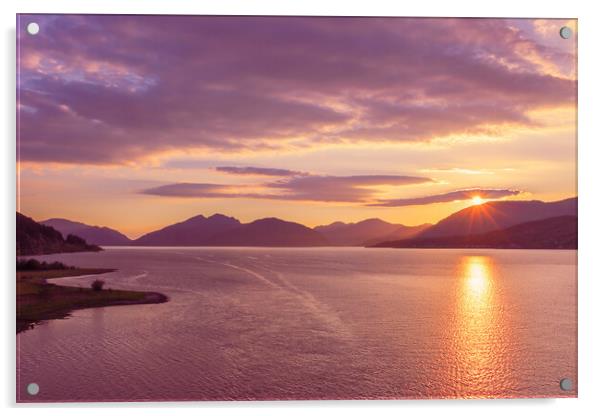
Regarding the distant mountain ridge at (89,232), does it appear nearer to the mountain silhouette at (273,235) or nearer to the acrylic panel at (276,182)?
the acrylic panel at (276,182)

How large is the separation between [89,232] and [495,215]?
4.51 meters

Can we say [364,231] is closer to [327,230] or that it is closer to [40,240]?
[327,230]

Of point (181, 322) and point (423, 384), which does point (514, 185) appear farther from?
point (181, 322)

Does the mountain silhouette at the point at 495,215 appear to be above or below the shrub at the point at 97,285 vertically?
above

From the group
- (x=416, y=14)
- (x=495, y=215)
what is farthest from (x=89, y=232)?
(x=495, y=215)

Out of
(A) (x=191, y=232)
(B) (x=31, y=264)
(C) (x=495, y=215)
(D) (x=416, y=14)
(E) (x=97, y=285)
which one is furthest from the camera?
(A) (x=191, y=232)

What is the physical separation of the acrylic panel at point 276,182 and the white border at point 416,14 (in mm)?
98

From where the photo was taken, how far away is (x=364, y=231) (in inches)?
218

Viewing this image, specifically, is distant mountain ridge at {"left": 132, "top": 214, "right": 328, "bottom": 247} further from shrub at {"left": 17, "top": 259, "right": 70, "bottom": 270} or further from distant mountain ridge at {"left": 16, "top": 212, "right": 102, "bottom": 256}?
shrub at {"left": 17, "top": 259, "right": 70, "bottom": 270}

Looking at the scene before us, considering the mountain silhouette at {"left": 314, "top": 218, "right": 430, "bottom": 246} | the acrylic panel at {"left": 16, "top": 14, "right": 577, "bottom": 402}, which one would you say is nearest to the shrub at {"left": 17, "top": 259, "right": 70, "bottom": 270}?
the acrylic panel at {"left": 16, "top": 14, "right": 577, "bottom": 402}

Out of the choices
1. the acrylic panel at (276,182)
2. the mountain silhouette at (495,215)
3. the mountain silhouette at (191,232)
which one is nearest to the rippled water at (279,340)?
the acrylic panel at (276,182)

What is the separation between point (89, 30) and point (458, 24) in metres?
3.95

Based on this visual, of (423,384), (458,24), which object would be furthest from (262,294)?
(458,24)

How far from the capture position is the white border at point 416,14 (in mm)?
4684
